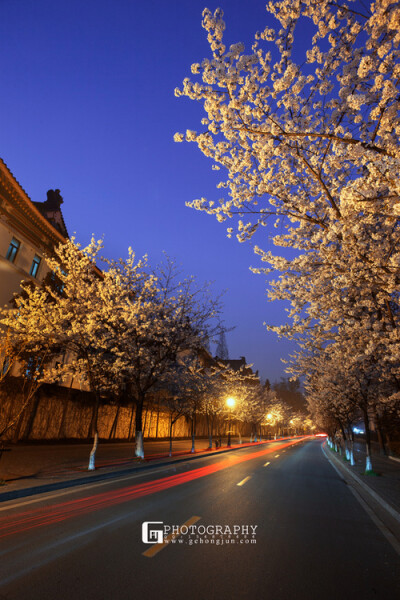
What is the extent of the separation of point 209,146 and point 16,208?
16731 millimetres

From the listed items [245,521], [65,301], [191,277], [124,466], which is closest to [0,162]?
[65,301]

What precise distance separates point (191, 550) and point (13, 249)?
2144 cm

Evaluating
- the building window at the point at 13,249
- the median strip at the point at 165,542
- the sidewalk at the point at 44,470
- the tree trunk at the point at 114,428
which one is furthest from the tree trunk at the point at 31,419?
the median strip at the point at 165,542

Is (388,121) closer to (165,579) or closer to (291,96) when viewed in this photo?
(291,96)

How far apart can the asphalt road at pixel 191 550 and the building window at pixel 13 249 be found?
1683 cm

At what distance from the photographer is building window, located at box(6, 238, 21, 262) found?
65.7 feet

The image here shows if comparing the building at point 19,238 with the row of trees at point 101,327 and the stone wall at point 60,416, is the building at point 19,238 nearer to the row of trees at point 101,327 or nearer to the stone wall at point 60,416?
the row of trees at point 101,327

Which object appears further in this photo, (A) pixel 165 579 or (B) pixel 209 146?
(B) pixel 209 146

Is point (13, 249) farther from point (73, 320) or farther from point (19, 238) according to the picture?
point (73, 320)

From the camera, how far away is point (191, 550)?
15.7ft

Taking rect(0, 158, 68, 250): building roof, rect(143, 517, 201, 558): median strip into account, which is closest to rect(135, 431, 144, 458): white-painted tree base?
rect(143, 517, 201, 558): median strip

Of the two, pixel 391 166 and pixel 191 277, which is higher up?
pixel 191 277

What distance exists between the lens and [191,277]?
19.5 metres

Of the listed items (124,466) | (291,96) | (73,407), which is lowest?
(124,466)
